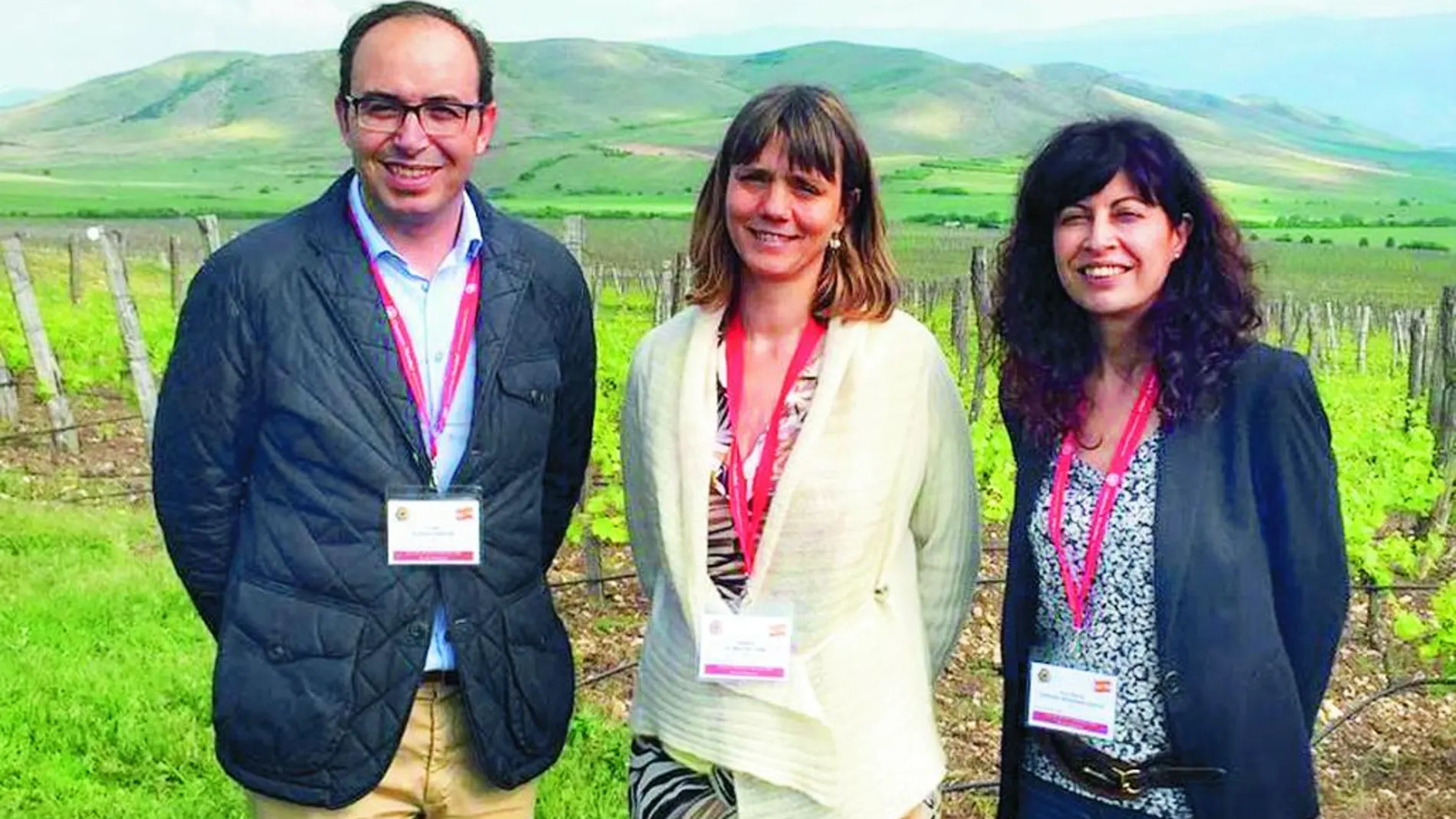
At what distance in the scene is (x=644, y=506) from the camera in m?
2.64

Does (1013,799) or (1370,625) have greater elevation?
(1013,799)

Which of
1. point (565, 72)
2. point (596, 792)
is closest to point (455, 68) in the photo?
point (596, 792)

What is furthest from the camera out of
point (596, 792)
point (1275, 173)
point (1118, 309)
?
point (1275, 173)

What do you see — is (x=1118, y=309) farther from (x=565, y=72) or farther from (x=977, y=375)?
(x=565, y=72)

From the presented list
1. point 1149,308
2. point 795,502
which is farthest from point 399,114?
point 1149,308

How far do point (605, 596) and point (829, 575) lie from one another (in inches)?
205

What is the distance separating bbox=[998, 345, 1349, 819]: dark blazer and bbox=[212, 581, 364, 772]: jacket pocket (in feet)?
4.50

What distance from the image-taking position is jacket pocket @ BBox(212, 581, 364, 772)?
7.84ft

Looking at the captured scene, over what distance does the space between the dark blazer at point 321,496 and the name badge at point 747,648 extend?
41 cm

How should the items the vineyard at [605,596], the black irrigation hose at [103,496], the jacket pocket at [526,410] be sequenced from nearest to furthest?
1. the jacket pocket at [526,410]
2. the vineyard at [605,596]
3. the black irrigation hose at [103,496]

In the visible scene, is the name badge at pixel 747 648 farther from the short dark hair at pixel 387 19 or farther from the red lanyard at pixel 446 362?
the short dark hair at pixel 387 19

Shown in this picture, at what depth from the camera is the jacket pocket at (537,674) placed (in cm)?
255

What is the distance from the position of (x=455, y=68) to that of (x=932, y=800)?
1549mm

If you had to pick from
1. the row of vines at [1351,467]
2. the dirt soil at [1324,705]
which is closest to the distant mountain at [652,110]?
the row of vines at [1351,467]
